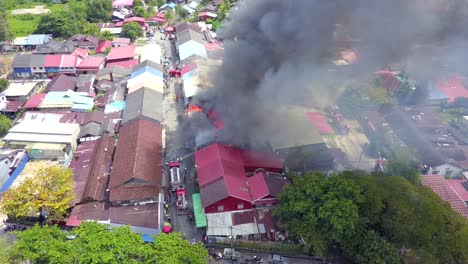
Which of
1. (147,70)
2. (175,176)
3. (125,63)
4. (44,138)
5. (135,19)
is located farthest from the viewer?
(135,19)

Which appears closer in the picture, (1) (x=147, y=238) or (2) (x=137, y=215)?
(1) (x=147, y=238)

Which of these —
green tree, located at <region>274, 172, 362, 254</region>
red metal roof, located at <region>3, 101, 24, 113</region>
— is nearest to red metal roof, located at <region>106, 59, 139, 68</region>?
red metal roof, located at <region>3, 101, 24, 113</region>

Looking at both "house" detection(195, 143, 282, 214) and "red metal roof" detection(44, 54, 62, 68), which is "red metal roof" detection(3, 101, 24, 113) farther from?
"house" detection(195, 143, 282, 214)

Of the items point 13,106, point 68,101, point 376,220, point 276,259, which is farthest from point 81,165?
point 376,220

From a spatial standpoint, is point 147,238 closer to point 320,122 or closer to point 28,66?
point 320,122

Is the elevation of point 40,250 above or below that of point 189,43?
below

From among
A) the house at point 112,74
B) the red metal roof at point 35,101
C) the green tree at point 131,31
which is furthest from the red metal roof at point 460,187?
the green tree at point 131,31
